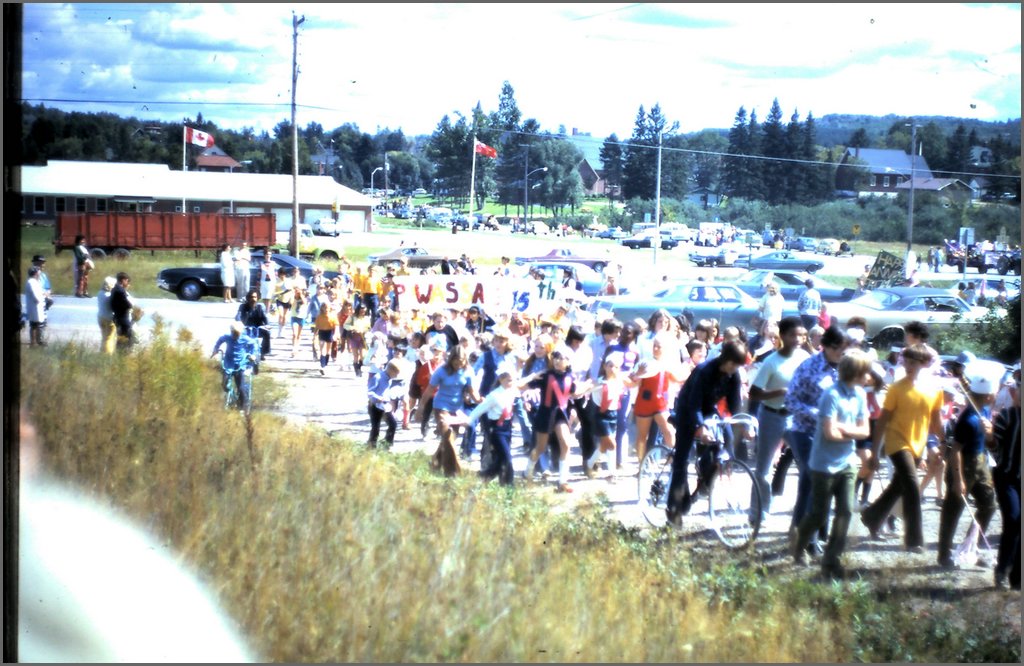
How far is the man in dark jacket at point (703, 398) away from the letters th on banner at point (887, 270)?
1.25 m

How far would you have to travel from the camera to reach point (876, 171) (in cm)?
819

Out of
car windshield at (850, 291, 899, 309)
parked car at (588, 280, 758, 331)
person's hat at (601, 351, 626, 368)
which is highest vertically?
car windshield at (850, 291, 899, 309)

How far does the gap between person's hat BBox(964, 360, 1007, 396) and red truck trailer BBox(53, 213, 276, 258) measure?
587 cm

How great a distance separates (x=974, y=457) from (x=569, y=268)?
4343 mm

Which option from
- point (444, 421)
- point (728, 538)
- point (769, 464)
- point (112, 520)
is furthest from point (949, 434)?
point (112, 520)

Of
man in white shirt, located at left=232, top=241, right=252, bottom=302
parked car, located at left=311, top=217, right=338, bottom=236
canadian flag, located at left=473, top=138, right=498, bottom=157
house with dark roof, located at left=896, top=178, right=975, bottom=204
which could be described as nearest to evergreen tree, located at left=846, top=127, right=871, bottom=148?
house with dark roof, located at left=896, top=178, right=975, bottom=204

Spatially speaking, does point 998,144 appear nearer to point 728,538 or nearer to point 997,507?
point 997,507

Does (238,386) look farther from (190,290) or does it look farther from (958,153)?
(958,153)

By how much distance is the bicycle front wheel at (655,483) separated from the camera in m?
8.56

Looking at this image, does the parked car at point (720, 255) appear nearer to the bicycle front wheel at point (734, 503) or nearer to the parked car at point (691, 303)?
the parked car at point (691, 303)

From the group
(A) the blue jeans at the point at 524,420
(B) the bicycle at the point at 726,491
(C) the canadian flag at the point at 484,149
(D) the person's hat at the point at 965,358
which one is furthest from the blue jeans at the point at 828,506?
(A) the blue jeans at the point at 524,420

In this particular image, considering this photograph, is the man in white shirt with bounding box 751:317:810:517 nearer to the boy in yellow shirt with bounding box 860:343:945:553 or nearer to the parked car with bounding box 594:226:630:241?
the boy in yellow shirt with bounding box 860:343:945:553

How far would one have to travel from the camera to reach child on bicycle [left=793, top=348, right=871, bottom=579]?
7238 mm

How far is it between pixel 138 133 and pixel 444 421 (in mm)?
3502
